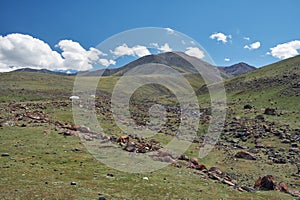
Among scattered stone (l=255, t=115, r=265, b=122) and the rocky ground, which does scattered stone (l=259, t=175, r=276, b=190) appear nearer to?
the rocky ground

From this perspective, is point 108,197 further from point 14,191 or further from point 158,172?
point 158,172

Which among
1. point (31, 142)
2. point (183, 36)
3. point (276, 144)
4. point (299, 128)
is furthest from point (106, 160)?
point (299, 128)

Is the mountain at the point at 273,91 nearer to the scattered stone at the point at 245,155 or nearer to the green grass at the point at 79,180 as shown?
the scattered stone at the point at 245,155

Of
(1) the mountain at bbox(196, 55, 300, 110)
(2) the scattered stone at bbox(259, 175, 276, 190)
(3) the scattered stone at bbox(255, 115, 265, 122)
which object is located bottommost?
(2) the scattered stone at bbox(259, 175, 276, 190)

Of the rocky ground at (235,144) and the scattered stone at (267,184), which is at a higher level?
the rocky ground at (235,144)

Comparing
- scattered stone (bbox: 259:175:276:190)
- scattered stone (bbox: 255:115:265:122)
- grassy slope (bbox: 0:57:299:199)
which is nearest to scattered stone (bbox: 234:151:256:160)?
grassy slope (bbox: 0:57:299:199)

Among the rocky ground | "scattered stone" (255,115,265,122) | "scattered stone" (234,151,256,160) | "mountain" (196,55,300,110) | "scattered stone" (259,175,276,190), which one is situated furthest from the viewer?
"mountain" (196,55,300,110)

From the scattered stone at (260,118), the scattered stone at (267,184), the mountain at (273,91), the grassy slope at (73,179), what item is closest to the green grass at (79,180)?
the grassy slope at (73,179)

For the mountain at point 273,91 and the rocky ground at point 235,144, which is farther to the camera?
the mountain at point 273,91

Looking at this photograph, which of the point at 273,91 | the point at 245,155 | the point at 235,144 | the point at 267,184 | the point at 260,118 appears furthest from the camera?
the point at 273,91

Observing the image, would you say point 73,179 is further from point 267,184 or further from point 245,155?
point 245,155

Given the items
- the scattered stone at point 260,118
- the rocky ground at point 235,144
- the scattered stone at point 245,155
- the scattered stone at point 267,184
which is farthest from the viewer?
the scattered stone at point 260,118

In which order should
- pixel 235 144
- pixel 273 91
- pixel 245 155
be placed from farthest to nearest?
pixel 273 91 < pixel 235 144 < pixel 245 155

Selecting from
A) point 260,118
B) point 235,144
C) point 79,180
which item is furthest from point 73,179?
point 260,118
